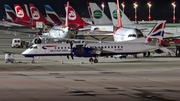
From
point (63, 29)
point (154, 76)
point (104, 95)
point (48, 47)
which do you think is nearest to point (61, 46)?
point (48, 47)

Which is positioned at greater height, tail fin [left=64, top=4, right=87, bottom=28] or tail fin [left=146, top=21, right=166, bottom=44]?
tail fin [left=64, top=4, right=87, bottom=28]

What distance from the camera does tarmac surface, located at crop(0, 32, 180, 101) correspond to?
127ft

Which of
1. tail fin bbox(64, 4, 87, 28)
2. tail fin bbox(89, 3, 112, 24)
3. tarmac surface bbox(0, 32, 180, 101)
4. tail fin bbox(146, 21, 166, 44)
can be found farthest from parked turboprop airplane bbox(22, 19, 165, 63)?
tail fin bbox(64, 4, 87, 28)

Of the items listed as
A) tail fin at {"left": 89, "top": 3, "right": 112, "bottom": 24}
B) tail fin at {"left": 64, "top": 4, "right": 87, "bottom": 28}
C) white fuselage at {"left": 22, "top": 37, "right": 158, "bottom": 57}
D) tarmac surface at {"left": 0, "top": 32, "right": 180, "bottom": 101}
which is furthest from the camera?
tail fin at {"left": 64, "top": 4, "right": 87, "bottom": 28}

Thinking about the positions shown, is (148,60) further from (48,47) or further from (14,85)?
(14,85)

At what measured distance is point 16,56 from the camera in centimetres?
7738

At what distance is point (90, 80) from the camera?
1905 inches

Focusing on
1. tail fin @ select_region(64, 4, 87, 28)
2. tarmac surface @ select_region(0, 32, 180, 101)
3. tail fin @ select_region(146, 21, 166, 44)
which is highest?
tail fin @ select_region(64, 4, 87, 28)

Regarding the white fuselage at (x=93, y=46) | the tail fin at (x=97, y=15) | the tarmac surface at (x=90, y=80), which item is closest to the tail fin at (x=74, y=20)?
the tail fin at (x=97, y=15)

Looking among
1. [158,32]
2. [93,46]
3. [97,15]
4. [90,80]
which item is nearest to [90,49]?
[93,46]

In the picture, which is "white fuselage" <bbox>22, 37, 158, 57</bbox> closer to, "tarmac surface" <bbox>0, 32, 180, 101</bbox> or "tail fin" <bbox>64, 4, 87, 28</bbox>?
"tarmac surface" <bbox>0, 32, 180, 101</bbox>

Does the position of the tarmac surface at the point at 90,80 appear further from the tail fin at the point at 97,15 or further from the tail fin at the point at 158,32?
the tail fin at the point at 97,15

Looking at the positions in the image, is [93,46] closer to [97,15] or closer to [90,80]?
[90,80]

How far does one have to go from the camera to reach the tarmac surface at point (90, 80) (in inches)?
1521
